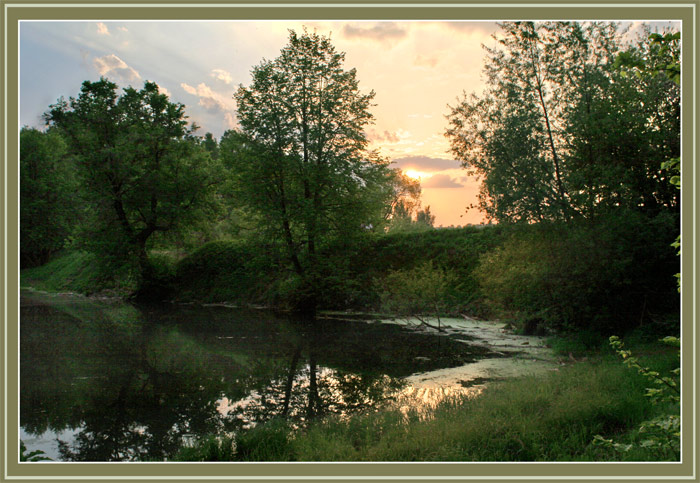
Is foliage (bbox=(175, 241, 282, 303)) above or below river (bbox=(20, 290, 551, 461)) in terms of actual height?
above

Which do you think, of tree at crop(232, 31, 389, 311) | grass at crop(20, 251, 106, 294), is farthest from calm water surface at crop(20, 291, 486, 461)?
grass at crop(20, 251, 106, 294)

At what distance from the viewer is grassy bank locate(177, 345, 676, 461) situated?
19.9 ft

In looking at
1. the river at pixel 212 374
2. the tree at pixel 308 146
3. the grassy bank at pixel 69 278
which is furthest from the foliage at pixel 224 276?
the river at pixel 212 374

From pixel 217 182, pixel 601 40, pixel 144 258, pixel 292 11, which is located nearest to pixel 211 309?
pixel 144 258

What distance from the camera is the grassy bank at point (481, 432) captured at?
6.06 metres

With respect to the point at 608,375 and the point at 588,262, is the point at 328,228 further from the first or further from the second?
the point at 608,375

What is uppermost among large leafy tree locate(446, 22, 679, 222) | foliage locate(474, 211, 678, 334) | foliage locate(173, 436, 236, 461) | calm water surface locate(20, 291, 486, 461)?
large leafy tree locate(446, 22, 679, 222)

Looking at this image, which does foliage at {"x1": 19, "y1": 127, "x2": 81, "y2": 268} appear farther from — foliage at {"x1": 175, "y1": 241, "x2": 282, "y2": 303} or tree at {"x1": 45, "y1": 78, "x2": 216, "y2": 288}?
foliage at {"x1": 175, "y1": 241, "x2": 282, "y2": 303}

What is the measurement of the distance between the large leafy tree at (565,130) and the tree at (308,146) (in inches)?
421

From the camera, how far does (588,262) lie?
43.4 feet

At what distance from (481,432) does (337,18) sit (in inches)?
212

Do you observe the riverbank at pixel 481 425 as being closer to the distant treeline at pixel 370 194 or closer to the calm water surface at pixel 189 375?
the calm water surface at pixel 189 375

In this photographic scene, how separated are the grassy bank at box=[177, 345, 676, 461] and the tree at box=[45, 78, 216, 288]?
88.0 feet

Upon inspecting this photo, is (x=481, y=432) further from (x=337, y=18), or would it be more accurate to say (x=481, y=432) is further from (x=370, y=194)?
(x=370, y=194)
